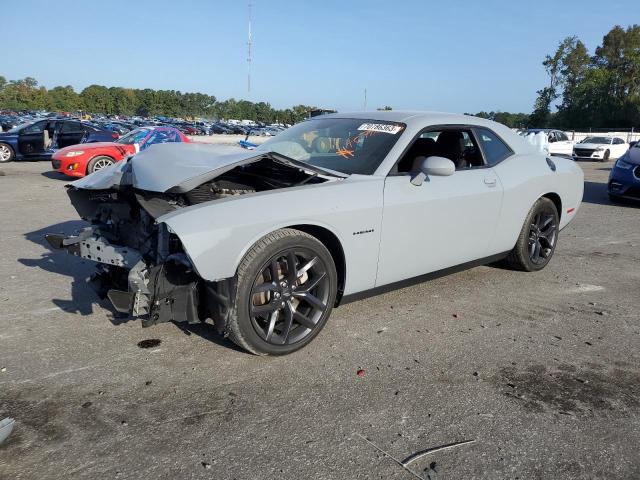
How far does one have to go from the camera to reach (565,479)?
221 cm

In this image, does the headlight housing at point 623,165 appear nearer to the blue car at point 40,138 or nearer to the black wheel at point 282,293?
the black wheel at point 282,293

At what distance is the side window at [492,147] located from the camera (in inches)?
181

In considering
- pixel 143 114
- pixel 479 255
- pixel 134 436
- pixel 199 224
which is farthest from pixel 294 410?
pixel 143 114

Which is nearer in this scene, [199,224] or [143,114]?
[199,224]

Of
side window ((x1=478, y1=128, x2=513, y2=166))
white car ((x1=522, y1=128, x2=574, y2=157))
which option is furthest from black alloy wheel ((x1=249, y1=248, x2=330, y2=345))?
white car ((x1=522, y1=128, x2=574, y2=157))

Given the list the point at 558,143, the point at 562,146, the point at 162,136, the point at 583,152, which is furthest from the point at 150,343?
the point at 583,152

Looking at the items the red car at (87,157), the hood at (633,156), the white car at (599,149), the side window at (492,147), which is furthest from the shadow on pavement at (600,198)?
the white car at (599,149)

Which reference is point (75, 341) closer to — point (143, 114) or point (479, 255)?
point (479, 255)

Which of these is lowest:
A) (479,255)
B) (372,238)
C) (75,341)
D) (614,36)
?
(75,341)

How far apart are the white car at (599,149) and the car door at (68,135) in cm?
2224

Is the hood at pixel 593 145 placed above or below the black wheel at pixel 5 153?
above

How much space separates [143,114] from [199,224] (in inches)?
5509

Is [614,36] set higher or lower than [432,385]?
higher

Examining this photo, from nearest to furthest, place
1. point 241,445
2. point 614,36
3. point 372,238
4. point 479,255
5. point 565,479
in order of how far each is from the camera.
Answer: point 565,479 → point 241,445 → point 372,238 → point 479,255 → point 614,36
